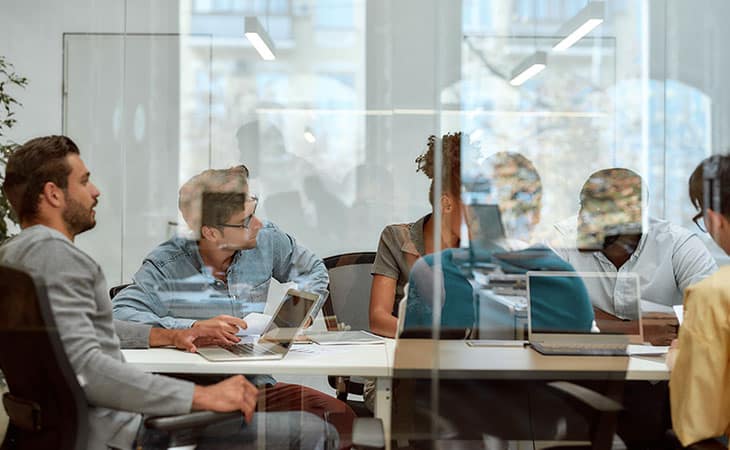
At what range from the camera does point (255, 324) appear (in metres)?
3.18

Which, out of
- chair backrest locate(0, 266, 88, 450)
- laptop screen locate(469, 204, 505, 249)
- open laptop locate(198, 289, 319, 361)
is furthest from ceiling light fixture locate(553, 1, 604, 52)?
chair backrest locate(0, 266, 88, 450)

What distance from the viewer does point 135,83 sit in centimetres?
446

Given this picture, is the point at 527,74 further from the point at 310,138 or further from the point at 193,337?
the point at 193,337

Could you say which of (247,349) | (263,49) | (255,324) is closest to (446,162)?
(263,49)

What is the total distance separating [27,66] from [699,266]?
3325mm

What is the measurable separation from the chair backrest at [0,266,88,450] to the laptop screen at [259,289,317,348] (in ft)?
2.92

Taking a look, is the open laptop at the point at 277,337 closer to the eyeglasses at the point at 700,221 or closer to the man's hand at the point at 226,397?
the man's hand at the point at 226,397

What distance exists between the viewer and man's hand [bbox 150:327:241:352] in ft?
9.64

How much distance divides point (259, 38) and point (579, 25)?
173 centimetres

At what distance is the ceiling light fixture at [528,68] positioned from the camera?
4.43 metres

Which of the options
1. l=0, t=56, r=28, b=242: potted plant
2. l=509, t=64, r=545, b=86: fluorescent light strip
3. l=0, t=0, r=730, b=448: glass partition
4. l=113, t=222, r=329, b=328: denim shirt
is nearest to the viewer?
l=113, t=222, r=329, b=328: denim shirt

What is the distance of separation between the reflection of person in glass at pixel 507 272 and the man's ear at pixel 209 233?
90 cm

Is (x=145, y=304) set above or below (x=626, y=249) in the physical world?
below

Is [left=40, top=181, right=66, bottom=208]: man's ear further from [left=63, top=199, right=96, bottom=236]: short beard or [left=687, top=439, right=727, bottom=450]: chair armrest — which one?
[left=687, top=439, right=727, bottom=450]: chair armrest
